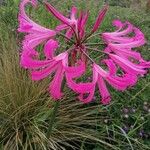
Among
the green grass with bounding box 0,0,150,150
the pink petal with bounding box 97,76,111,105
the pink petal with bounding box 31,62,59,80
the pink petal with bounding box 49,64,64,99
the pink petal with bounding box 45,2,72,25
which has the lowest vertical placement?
the green grass with bounding box 0,0,150,150

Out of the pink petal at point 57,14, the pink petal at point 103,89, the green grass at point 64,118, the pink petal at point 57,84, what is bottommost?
the green grass at point 64,118

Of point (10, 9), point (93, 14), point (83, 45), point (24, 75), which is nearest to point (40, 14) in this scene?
point (10, 9)

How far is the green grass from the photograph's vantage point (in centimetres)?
354

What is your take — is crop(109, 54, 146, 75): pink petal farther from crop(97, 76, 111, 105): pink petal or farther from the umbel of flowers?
crop(97, 76, 111, 105): pink petal

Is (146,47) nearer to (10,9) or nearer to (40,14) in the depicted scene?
(40,14)

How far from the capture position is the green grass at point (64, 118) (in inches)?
139

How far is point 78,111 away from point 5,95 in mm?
652

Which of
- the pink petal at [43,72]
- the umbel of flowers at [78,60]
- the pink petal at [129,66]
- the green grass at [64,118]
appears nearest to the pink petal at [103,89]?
the umbel of flowers at [78,60]

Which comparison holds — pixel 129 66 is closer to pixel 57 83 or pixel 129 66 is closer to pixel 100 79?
pixel 100 79

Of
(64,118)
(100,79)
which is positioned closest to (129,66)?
(100,79)

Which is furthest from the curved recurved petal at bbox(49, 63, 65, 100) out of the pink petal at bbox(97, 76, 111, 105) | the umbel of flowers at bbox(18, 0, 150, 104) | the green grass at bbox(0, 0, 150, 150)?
the green grass at bbox(0, 0, 150, 150)

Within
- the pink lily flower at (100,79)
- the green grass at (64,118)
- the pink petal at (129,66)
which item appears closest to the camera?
the pink lily flower at (100,79)

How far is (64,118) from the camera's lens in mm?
3660

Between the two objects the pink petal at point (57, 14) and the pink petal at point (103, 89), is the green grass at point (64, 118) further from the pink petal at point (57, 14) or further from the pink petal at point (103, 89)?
the pink petal at point (57, 14)
